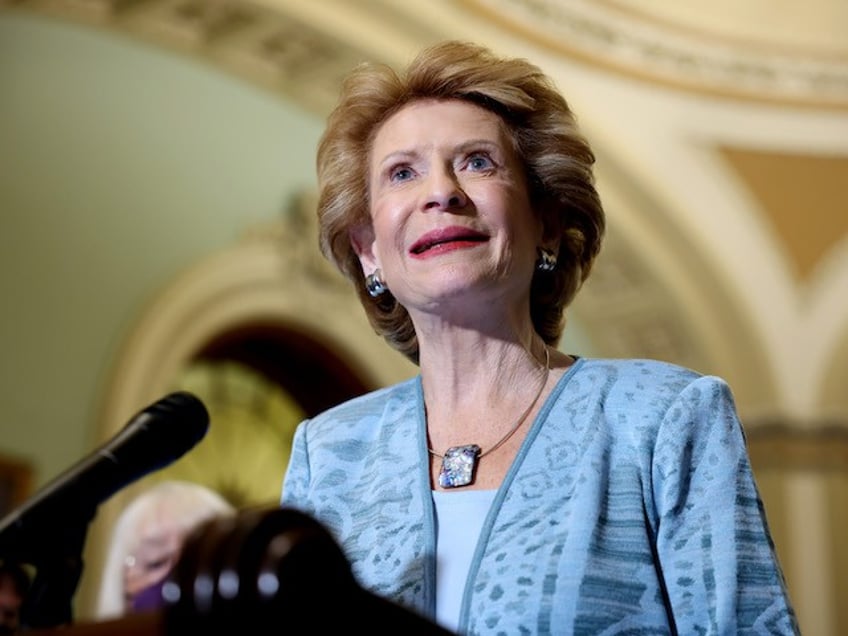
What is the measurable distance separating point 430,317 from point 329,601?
90 cm

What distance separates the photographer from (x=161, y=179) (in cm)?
636

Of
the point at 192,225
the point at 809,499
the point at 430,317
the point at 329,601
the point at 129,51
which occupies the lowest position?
the point at 329,601

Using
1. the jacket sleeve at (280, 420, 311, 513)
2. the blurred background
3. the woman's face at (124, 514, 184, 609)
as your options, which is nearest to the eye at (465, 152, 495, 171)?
A: the jacket sleeve at (280, 420, 311, 513)

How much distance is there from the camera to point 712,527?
5.37ft

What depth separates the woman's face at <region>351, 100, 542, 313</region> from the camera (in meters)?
1.90

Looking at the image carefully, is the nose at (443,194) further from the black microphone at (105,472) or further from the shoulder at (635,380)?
the black microphone at (105,472)

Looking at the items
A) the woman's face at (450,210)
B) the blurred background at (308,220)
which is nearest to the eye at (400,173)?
the woman's face at (450,210)

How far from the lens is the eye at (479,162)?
198 cm

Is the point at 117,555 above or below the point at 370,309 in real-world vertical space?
below

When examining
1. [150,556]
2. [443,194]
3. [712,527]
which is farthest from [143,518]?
[712,527]

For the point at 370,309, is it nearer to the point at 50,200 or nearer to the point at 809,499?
the point at 50,200

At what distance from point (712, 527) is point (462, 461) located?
0.35 m

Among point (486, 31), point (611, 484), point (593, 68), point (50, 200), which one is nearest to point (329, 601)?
point (611, 484)

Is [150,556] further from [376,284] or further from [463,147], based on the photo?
[463,147]
